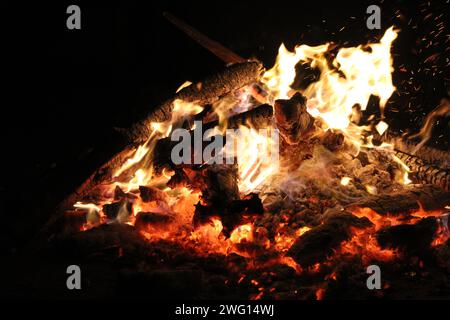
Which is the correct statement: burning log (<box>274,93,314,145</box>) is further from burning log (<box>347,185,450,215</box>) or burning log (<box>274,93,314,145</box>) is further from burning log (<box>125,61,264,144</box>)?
burning log (<box>347,185,450,215</box>)

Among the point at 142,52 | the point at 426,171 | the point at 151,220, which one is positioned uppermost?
the point at 142,52

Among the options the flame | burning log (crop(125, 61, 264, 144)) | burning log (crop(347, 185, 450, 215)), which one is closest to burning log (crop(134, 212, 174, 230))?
burning log (crop(125, 61, 264, 144))

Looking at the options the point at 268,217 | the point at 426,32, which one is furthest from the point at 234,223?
the point at 426,32

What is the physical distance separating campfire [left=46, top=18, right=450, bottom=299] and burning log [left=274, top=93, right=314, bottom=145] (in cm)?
1

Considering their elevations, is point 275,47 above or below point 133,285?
above

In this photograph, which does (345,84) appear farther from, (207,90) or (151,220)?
(151,220)

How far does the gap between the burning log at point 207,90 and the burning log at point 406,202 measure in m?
2.04

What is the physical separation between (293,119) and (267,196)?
34.1 inches

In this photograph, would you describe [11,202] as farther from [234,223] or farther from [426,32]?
[426,32]

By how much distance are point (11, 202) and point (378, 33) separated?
5707mm

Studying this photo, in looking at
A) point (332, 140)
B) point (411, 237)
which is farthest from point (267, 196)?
point (411, 237)

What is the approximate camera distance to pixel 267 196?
4129mm
